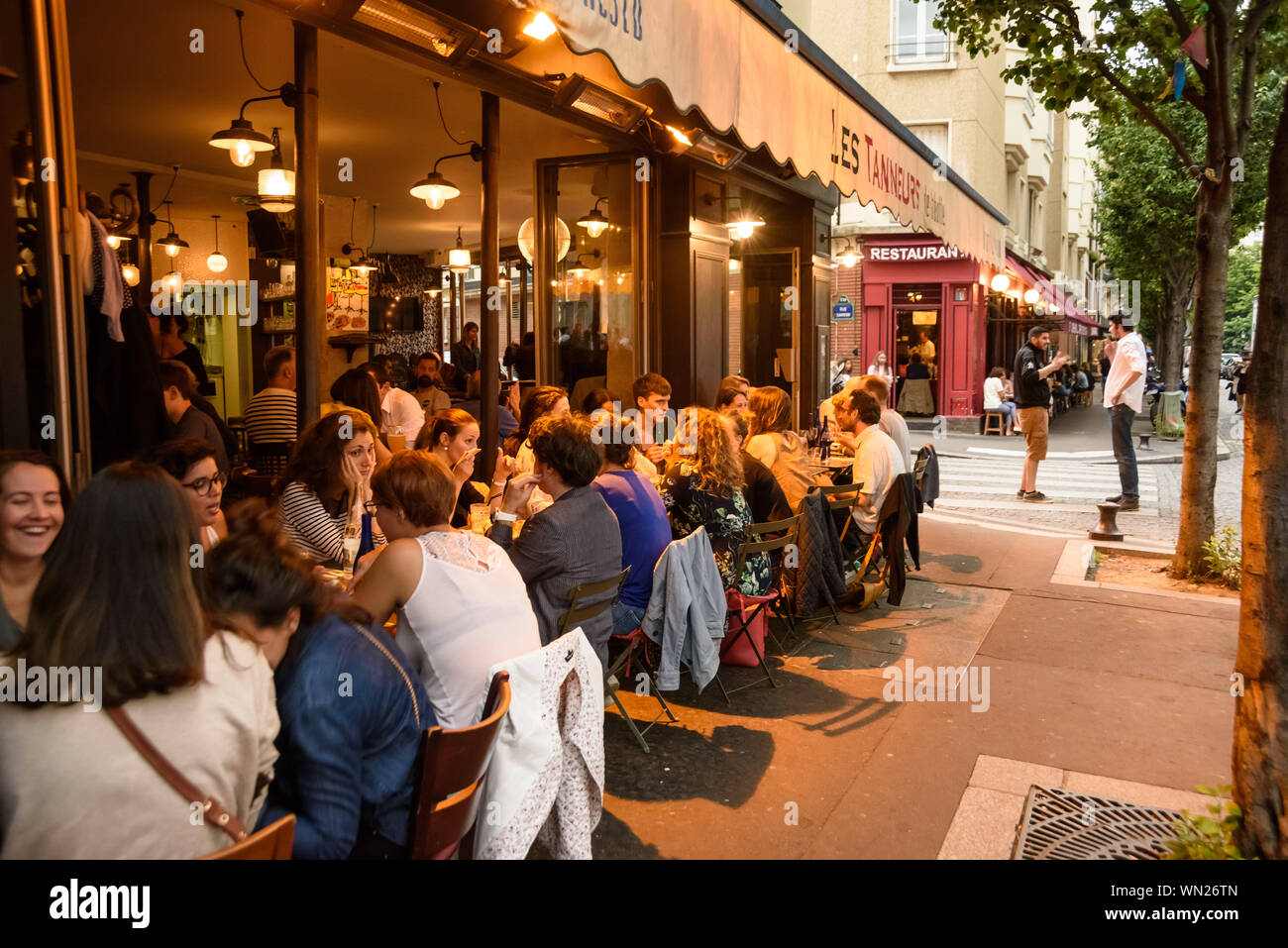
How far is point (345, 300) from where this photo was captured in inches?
513

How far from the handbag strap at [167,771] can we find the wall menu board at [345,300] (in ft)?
36.9

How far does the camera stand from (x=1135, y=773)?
439 centimetres

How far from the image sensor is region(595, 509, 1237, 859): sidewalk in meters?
3.96

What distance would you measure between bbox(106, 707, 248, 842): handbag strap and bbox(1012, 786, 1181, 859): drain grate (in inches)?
112

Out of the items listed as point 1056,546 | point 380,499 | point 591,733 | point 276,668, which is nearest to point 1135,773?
point 591,733

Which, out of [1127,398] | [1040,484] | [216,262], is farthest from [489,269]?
[1040,484]

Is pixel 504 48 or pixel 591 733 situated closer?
pixel 591 733

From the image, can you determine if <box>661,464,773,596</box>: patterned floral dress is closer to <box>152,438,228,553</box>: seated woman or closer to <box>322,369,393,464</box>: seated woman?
<box>322,369,393,464</box>: seated woman

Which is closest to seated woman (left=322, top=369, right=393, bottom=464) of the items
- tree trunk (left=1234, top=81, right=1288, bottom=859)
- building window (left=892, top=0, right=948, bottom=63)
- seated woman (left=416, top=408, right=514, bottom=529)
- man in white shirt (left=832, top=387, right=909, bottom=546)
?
seated woman (left=416, top=408, right=514, bottom=529)

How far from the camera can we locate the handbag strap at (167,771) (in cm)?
190
